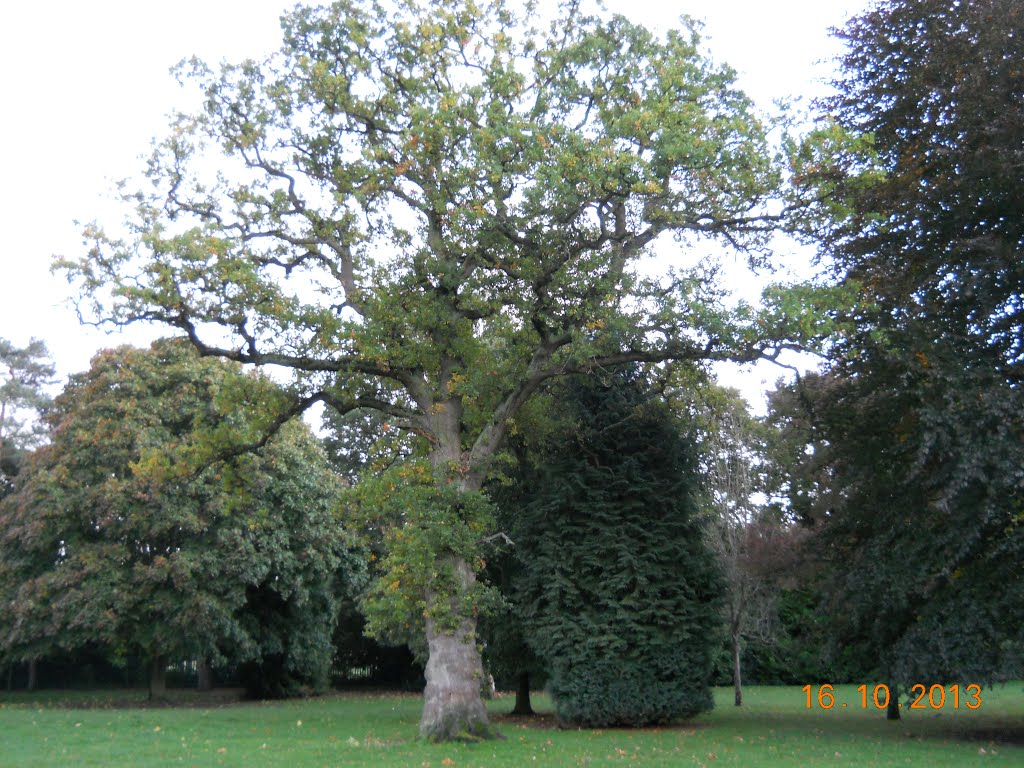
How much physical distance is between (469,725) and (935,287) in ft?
32.8

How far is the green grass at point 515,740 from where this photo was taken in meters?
12.2

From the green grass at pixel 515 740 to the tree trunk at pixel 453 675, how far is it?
1.80 feet

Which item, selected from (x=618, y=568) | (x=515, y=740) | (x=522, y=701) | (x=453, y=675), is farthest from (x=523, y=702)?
(x=453, y=675)

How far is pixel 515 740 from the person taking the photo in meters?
14.6

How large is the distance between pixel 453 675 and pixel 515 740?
4.64 feet

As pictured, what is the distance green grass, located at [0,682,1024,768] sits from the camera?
39.9ft

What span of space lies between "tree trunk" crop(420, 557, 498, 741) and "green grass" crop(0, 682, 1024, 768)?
55 centimetres

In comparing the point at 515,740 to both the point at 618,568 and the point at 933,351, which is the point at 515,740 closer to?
the point at 618,568

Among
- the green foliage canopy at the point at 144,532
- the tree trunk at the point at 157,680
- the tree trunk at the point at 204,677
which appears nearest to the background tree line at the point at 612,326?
the green foliage canopy at the point at 144,532

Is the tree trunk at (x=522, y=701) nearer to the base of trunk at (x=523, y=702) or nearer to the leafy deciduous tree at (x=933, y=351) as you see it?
the base of trunk at (x=523, y=702)

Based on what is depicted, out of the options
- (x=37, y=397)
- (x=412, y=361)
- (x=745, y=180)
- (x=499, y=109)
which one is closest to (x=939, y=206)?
(x=745, y=180)

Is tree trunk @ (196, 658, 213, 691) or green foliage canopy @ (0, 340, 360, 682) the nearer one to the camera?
green foliage canopy @ (0, 340, 360, 682)

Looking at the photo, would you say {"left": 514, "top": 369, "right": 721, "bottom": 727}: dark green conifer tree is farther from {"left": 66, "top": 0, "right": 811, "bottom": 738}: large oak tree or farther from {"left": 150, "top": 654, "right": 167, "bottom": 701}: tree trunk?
{"left": 150, "top": 654, "right": 167, "bottom": 701}: tree trunk

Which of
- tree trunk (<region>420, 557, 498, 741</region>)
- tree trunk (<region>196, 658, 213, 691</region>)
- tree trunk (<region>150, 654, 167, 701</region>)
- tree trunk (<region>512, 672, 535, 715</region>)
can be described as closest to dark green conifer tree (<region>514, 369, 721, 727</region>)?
tree trunk (<region>420, 557, 498, 741</region>)
